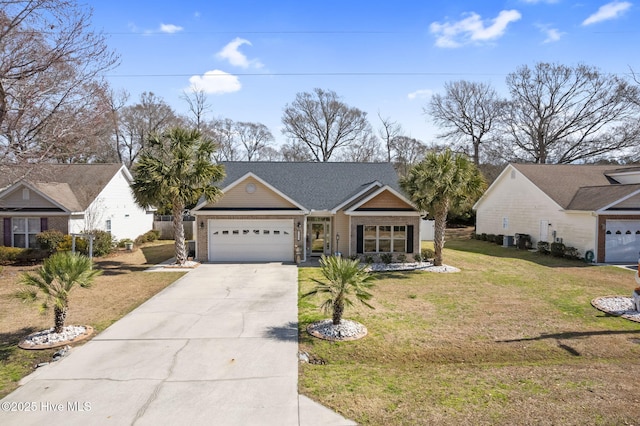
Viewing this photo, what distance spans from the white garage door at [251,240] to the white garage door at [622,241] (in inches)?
655

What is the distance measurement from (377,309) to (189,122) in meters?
37.2

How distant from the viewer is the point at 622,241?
20578 mm

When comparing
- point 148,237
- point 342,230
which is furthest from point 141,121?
point 342,230

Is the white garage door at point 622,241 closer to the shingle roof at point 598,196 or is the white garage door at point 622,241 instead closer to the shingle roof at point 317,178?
the shingle roof at point 598,196

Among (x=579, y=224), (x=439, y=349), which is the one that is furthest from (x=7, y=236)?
(x=579, y=224)

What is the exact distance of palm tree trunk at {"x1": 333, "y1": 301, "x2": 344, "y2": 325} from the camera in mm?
9547

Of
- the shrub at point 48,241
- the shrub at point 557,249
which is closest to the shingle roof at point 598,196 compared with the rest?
the shrub at point 557,249

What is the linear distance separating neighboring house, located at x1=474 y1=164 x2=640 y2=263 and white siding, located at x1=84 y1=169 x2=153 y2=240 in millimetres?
25963

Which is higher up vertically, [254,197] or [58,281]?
[254,197]

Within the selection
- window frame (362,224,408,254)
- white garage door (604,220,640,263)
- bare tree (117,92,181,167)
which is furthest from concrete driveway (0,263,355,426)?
bare tree (117,92,181,167)

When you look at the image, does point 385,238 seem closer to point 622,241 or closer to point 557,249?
point 557,249

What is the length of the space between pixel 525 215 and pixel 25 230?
1198 inches

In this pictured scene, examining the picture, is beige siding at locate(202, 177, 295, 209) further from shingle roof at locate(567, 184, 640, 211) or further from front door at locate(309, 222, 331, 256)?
shingle roof at locate(567, 184, 640, 211)

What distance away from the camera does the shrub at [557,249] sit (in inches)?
855
